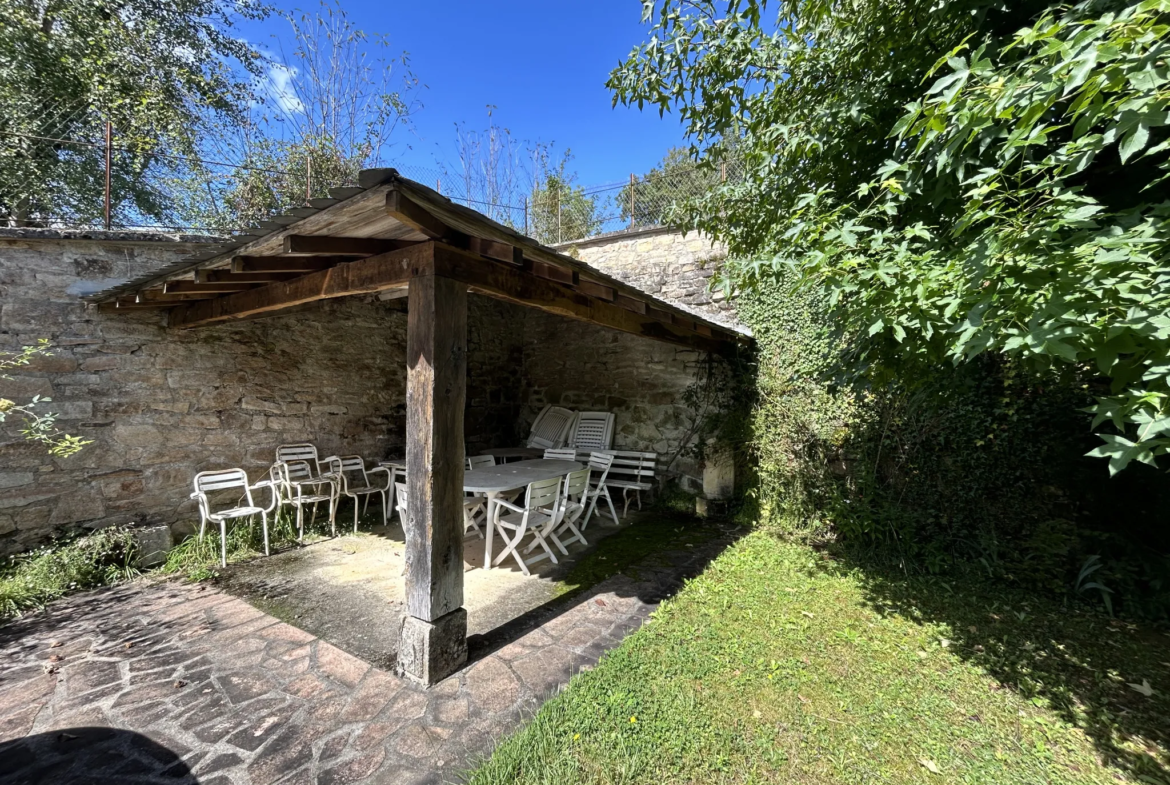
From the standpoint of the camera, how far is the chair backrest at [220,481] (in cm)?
402

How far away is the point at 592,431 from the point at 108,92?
8.87 metres

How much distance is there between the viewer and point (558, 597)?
11.1 feet

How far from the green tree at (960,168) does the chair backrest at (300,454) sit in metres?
4.51

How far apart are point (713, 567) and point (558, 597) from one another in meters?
1.44

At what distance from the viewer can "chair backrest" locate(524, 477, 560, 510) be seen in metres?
3.66

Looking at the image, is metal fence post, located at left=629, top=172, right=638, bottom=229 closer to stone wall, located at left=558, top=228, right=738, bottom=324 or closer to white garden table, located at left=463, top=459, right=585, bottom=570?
stone wall, located at left=558, top=228, right=738, bottom=324

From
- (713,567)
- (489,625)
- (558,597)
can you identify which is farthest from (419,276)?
(713,567)

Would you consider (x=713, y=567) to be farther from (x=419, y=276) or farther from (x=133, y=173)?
(x=133, y=173)

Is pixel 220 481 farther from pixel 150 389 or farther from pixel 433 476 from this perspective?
pixel 433 476

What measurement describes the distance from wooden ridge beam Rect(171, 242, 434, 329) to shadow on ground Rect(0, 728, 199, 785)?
225cm

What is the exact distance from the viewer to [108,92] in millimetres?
6910

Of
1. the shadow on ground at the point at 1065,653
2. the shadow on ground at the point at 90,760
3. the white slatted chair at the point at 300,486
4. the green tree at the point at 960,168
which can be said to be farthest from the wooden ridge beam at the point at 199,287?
the shadow on ground at the point at 1065,653

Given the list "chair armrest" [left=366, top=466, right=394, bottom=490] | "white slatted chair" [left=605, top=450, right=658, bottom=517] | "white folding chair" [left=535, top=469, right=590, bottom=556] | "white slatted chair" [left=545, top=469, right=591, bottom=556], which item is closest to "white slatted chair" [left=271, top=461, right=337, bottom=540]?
"chair armrest" [left=366, top=466, right=394, bottom=490]

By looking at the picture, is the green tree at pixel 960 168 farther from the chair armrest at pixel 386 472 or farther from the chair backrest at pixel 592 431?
the chair armrest at pixel 386 472
